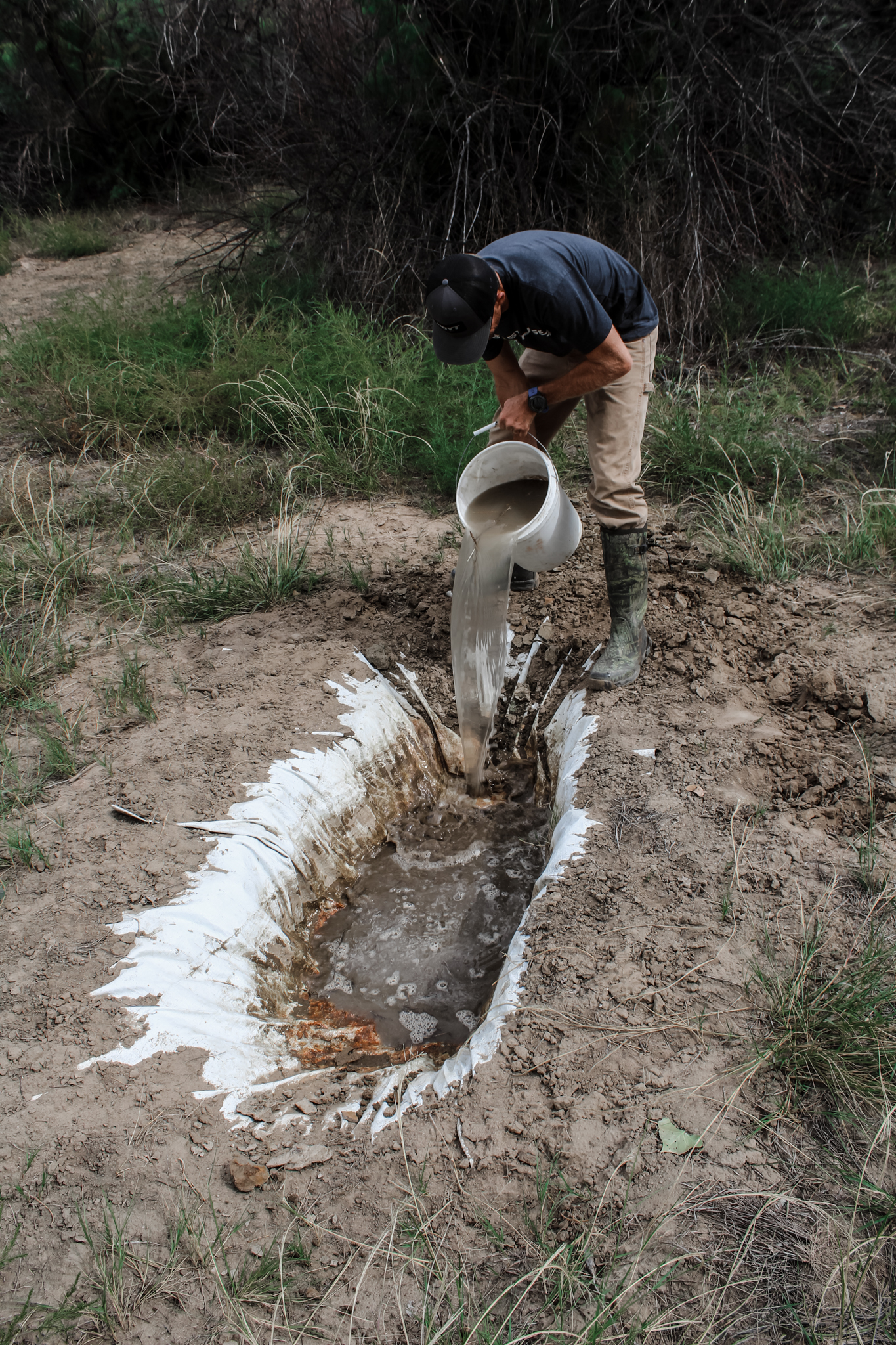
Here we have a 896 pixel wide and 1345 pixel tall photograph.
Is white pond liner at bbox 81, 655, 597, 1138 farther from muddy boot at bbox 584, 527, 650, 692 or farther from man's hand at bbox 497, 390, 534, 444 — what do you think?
man's hand at bbox 497, 390, 534, 444

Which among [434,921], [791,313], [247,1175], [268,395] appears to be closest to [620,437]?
[434,921]

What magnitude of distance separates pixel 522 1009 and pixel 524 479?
1739 mm

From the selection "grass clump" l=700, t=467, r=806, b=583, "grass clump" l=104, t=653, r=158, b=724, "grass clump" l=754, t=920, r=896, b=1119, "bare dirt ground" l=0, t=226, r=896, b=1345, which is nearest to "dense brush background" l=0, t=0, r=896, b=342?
"grass clump" l=700, t=467, r=806, b=583

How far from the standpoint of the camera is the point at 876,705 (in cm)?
246

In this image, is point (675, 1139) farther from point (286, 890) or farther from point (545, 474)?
point (545, 474)

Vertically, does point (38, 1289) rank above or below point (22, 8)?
below

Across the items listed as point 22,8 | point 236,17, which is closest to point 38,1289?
point 236,17

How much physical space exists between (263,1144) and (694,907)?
1092 mm

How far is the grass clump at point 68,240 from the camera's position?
257 inches

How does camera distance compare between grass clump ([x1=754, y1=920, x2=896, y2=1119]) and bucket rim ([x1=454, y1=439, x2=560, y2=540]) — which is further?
bucket rim ([x1=454, y1=439, x2=560, y2=540])

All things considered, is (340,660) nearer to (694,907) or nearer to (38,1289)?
(694,907)

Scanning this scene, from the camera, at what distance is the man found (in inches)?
85.0

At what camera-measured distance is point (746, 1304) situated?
1324 millimetres

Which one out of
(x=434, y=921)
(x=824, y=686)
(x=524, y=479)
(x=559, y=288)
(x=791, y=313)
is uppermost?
(x=559, y=288)
